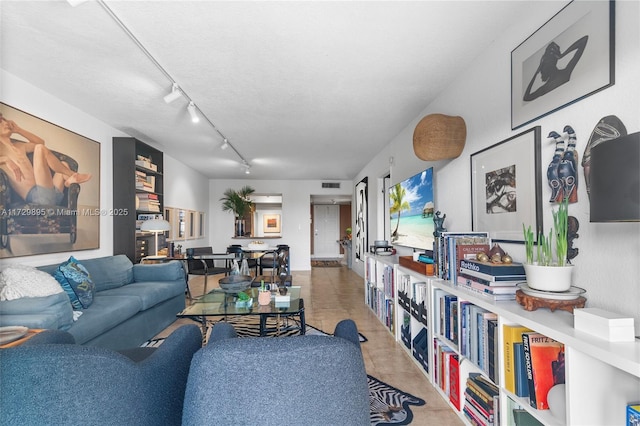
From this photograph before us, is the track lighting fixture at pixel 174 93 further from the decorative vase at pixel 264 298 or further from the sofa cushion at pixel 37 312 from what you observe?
the decorative vase at pixel 264 298

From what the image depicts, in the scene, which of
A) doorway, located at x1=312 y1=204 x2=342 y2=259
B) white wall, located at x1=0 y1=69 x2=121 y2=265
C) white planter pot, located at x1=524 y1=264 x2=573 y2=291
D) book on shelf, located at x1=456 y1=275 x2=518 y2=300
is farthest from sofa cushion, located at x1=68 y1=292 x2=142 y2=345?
doorway, located at x1=312 y1=204 x2=342 y2=259

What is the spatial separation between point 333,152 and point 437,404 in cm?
444

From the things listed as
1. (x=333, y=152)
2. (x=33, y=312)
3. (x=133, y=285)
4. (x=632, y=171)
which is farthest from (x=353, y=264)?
(x=632, y=171)

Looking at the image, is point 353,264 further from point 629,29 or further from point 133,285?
point 629,29

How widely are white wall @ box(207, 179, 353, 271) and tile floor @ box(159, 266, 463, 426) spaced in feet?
4.96

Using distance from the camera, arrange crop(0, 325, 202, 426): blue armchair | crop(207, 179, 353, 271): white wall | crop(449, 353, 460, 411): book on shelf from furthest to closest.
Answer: crop(207, 179, 353, 271): white wall, crop(449, 353, 460, 411): book on shelf, crop(0, 325, 202, 426): blue armchair

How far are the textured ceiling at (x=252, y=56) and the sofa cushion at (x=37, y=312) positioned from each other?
1.92 metres

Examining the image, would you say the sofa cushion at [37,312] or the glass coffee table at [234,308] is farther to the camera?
the glass coffee table at [234,308]

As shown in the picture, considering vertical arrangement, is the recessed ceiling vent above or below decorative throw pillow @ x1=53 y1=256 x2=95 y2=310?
above

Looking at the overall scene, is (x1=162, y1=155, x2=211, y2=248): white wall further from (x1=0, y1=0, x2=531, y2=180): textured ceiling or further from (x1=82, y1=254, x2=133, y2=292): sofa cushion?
(x1=82, y1=254, x2=133, y2=292): sofa cushion

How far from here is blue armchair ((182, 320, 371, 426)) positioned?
0.91m

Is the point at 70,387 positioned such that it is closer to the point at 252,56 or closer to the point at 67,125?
the point at 252,56

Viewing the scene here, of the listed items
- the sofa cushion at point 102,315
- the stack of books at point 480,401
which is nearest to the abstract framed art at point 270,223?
the sofa cushion at point 102,315

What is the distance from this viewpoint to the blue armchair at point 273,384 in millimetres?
910
